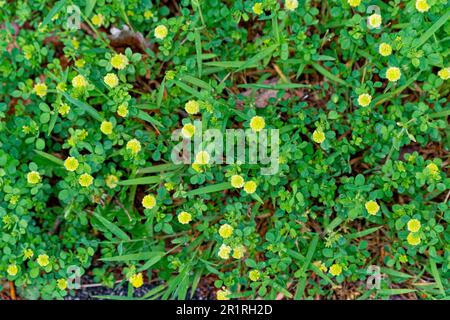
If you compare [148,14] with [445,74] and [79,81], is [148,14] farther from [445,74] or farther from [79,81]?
[445,74]

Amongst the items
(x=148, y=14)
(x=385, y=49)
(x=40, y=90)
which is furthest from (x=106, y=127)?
(x=385, y=49)

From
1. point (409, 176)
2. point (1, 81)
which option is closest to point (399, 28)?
point (409, 176)

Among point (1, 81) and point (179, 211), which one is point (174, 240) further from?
point (1, 81)

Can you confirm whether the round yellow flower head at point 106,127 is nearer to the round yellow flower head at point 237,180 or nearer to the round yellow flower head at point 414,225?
the round yellow flower head at point 237,180

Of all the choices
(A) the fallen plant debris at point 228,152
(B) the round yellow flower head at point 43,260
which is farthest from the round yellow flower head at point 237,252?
(B) the round yellow flower head at point 43,260

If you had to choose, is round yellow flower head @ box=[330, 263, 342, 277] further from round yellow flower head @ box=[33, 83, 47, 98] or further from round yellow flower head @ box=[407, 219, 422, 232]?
round yellow flower head @ box=[33, 83, 47, 98]

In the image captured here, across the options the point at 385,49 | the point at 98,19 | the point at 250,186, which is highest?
the point at 98,19
